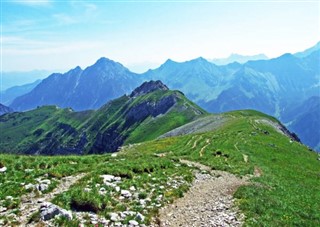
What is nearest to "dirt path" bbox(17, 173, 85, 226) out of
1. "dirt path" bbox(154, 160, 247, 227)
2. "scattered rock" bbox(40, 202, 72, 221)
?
"scattered rock" bbox(40, 202, 72, 221)

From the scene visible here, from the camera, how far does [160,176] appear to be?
3128 cm

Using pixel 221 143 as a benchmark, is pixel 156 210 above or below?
below

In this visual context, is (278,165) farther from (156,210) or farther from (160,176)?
(156,210)

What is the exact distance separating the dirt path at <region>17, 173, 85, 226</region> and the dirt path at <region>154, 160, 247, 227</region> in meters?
7.32

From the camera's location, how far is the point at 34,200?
71.0ft

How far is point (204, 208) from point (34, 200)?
11621 mm

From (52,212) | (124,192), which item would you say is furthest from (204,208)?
(52,212)

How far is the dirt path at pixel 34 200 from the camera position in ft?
62.3

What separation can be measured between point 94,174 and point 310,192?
23.0 meters

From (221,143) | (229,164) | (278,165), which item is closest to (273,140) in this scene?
(221,143)

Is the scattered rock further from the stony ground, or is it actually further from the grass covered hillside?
the stony ground

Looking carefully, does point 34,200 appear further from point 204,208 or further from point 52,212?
point 204,208

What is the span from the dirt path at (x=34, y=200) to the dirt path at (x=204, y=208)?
7.32 m

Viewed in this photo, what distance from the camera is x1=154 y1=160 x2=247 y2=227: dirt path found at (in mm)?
21734
